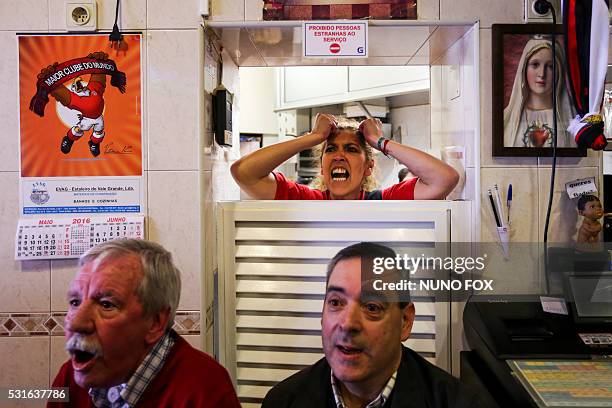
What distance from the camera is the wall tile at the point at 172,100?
1.49 m

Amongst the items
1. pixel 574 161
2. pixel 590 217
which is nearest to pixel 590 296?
pixel 590 217

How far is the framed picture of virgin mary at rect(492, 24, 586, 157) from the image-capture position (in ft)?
4.87

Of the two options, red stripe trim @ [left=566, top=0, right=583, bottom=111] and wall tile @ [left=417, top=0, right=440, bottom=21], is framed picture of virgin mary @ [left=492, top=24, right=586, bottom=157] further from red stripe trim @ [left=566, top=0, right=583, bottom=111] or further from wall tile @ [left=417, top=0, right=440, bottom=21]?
wall tile @ [left=417, top=0, right=440, bottom=21]

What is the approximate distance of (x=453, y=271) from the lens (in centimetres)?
152

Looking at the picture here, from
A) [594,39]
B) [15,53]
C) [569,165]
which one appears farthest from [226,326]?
[594,39]

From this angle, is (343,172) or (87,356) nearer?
(87,356)

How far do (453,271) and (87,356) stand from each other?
3.40 ft

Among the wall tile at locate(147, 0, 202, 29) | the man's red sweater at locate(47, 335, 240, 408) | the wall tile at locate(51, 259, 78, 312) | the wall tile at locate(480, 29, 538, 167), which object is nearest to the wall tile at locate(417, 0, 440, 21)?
the wall tile at locate(480, 29, 538, 167)

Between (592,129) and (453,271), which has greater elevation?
(592,129)

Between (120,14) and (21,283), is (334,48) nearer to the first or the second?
(120,14)

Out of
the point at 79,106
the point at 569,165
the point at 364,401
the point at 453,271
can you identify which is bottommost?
the point at 364,401

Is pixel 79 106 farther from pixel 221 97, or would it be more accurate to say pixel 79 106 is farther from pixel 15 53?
pixel 221 97

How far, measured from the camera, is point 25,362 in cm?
152

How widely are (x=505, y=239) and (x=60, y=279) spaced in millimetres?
1354
